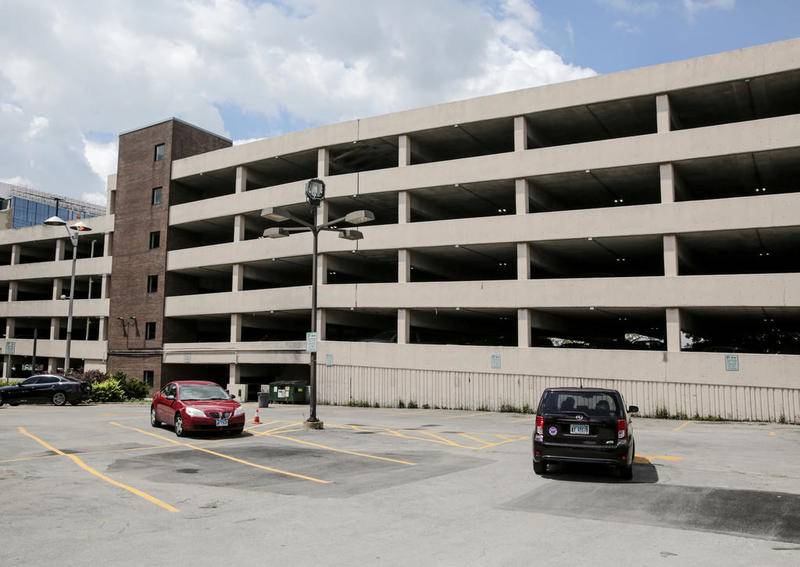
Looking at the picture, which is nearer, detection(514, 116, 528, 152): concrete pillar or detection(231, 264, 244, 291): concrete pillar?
detection(514, 116, 528, 152): concrete pillar

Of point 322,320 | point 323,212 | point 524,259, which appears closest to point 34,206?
point 323,212

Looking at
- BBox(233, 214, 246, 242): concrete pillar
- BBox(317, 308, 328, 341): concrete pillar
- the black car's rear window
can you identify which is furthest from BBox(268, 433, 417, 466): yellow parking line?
BBox(233, 214, 246, 242): concrete pillar

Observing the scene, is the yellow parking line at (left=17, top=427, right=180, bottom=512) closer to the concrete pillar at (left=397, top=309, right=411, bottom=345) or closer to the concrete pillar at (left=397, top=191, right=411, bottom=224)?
the concrete pillar at (left=397, top=309, right=411, bottom=345)

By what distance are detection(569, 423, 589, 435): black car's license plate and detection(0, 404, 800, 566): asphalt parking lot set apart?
904 mm

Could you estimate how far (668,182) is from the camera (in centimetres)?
2873

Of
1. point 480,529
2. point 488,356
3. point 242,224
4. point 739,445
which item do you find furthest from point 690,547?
point 242,224

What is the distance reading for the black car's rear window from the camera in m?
11.9

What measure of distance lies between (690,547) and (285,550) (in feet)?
15.2

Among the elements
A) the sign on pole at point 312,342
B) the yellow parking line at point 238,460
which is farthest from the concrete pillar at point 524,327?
the yellow parking line at point 238,460

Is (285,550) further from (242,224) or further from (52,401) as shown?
(242,224)

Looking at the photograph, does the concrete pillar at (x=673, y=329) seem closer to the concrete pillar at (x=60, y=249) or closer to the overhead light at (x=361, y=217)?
the overhead light at (x=361, y=217)

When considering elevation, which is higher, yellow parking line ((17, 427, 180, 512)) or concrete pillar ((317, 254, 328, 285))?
concrete pillar ((317, 254, 328, 285))

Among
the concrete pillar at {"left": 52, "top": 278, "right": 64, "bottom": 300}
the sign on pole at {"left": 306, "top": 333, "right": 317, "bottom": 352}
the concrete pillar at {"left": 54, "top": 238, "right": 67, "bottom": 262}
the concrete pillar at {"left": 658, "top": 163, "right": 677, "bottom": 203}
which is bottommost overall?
the sign on pole at {"left": 306, "top": 333, "right": 317, "bottom": 352}

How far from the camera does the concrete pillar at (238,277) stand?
4122 centimetres
